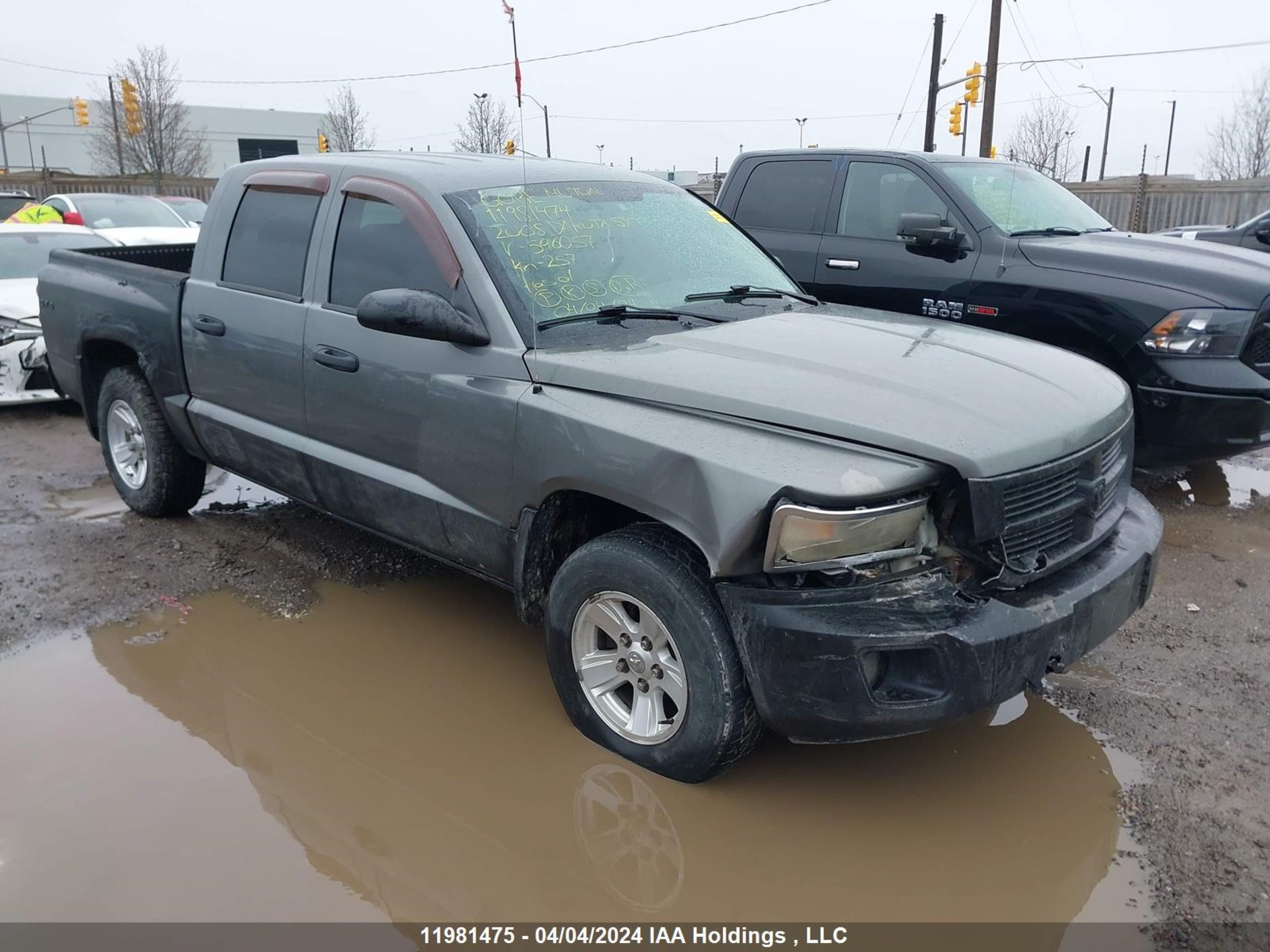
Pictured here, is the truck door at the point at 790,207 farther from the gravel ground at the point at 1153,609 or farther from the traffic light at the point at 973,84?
the traffic light at the point at 973,84

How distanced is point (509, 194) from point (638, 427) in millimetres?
1378

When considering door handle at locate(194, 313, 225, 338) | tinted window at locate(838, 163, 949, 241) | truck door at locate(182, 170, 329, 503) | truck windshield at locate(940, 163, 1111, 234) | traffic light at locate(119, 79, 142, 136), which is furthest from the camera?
traffic light at locate(119, 79, 142, 136)

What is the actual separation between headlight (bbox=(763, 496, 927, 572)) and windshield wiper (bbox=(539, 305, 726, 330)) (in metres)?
1.25

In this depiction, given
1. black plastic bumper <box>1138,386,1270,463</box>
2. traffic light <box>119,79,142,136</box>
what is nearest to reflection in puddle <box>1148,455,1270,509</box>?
black plastic bumper <box>1138,386,1270,463</box>

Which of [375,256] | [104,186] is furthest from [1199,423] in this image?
[104,186]

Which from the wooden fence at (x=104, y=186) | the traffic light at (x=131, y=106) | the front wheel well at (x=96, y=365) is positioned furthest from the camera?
the wooden fence at (x=104, y=186)

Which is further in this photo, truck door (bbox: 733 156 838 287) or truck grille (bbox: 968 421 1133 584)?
truck door (bbox: 733 156 838 287)

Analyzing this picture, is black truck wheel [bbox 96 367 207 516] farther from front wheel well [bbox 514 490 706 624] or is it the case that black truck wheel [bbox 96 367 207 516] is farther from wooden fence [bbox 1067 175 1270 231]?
wooden fence [bbox 1067 175 1270 231]

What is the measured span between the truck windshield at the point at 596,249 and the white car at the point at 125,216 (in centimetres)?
963

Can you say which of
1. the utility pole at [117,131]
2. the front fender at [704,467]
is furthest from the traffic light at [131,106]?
the front fender at [704,467]

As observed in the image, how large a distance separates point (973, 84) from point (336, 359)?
78.7ft

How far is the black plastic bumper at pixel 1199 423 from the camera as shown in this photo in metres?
5.10

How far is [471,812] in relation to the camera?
3.03 metres

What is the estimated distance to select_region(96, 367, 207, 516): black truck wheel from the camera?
5273 millimetres
